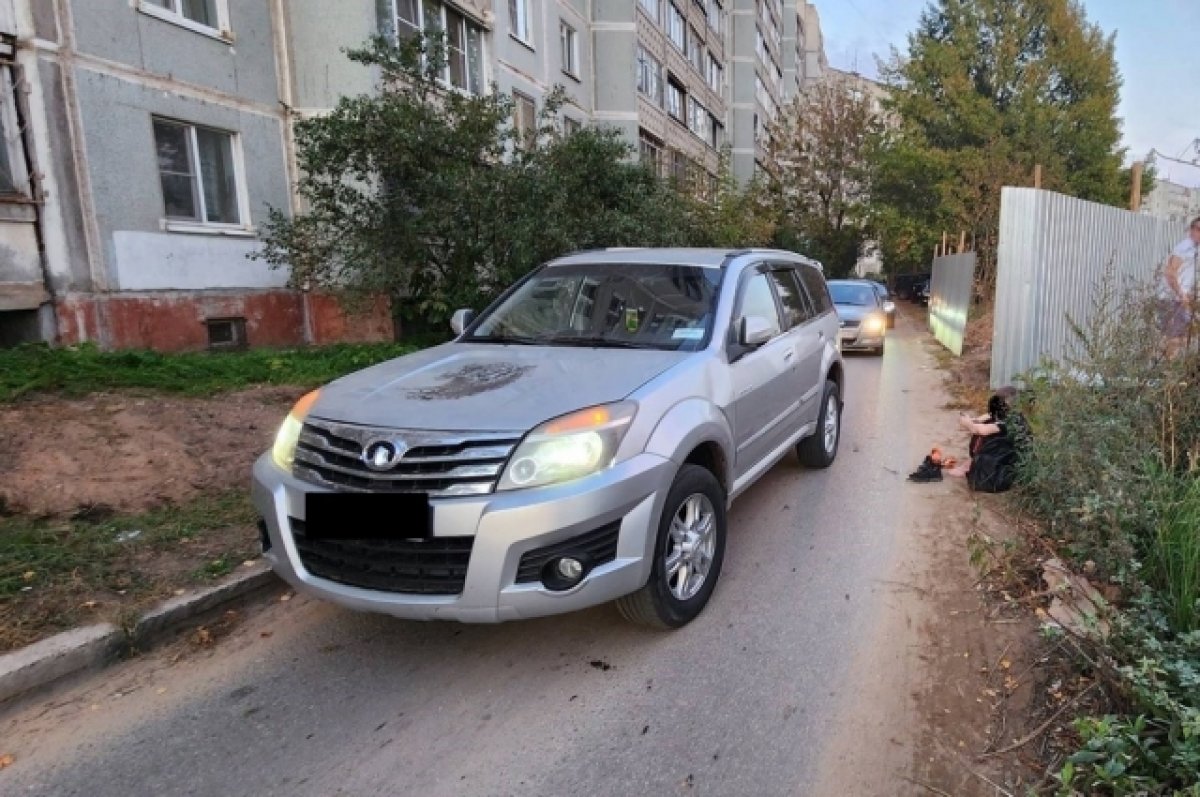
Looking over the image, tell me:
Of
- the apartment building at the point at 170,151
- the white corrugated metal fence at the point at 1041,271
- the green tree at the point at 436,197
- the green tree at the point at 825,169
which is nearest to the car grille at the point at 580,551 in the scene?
the white corrugated metal fence at the point at 1041,271


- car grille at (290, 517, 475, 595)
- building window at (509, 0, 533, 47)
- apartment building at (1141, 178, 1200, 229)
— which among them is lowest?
car grille at (290, 517, 475, 595)

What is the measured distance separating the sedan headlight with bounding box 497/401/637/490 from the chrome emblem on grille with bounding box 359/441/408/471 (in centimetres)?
42

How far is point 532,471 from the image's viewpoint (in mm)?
2820

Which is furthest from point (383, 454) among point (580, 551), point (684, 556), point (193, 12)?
point (193, 12)

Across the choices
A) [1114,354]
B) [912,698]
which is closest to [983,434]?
[1114,354]

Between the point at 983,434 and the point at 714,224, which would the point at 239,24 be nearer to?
the point at 714,224

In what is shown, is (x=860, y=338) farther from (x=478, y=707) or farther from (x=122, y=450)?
(x=478, y=707)

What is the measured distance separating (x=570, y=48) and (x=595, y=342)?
22.2m

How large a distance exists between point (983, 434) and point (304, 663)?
4817mm

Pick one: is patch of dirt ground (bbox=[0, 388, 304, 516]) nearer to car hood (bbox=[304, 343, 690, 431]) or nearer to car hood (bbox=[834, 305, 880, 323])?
car hood (bbox=[304, 343, 690, 431])

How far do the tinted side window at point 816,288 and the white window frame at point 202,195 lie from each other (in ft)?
30.1

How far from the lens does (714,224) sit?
17.8 m

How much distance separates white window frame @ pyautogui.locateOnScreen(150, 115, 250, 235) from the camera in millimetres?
10617

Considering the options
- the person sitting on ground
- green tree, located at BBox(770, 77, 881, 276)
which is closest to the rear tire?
the person sitting on ground
